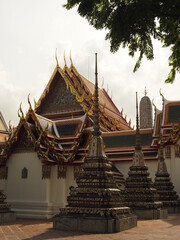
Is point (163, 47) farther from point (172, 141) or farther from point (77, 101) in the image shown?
point (77, 101)

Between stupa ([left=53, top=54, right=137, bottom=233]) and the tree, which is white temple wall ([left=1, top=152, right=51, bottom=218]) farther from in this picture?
the tree

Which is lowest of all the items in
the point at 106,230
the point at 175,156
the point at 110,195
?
the point at 106,230

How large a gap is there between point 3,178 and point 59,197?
257cm

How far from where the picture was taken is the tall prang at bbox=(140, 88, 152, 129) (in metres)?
31.8

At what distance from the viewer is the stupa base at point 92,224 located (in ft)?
26.6

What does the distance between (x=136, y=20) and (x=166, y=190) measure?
1355cm

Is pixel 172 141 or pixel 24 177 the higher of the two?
pixel 172 141

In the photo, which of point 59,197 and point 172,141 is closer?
point 59,197

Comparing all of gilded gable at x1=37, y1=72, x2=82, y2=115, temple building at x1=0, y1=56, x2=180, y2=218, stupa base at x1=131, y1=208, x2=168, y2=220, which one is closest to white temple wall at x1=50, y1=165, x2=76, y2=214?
temple building at x1=0, y1=56, x2=180, y2=218

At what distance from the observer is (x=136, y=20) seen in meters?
4.03

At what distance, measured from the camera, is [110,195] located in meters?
8.72

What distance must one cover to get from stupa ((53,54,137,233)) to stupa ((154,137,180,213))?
23.5ft

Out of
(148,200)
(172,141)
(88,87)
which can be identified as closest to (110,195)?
(148,200)

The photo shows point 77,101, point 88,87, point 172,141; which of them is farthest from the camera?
point 88,87
